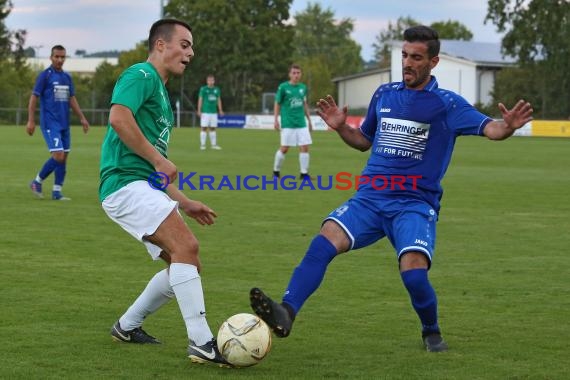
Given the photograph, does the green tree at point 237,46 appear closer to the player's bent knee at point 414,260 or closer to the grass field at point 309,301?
the grass field at point 309,301

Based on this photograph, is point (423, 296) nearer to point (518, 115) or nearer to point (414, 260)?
point (414, 260)

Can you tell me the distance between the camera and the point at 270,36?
79.7 m

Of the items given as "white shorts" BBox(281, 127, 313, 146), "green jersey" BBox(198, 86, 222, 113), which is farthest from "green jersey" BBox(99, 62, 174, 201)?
"green jersey" BBox(198, 86, 222, 113)

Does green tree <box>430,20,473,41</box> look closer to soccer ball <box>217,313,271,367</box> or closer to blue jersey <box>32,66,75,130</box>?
blue jersey <box>32,66,75,130</box>

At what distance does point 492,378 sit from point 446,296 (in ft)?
8.29

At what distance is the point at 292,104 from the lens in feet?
69.9

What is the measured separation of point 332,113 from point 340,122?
10 cm

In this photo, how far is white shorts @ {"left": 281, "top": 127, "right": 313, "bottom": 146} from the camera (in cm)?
2084

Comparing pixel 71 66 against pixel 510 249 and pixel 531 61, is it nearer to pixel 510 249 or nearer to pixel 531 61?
pixel 531 61

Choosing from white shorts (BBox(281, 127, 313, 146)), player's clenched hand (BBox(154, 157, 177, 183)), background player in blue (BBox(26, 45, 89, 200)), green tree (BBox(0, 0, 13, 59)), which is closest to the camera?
player's clenched hand (BBox(154, 157, 177, 183))

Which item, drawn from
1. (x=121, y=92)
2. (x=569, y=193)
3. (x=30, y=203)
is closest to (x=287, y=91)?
(x=569, y=193)

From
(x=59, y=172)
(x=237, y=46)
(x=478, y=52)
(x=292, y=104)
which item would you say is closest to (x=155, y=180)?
(x=59, y=172)

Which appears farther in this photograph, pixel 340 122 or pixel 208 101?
pixel 208 101

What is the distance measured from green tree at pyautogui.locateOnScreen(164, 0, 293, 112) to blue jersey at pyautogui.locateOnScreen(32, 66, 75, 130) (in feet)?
193
